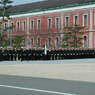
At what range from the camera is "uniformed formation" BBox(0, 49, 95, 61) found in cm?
3391

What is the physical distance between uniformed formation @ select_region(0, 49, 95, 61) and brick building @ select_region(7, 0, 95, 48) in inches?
738

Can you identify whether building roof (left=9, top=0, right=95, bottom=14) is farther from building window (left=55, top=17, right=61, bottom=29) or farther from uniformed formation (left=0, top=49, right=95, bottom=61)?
uniformed formation (left=0, top=49, right=95, bottom=61)

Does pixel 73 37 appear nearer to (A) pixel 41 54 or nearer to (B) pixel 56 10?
(B) pixel 56 10

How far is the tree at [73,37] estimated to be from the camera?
186 ft

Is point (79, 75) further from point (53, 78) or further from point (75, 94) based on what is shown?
point (75, 94)

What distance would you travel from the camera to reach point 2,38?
60.7 metres

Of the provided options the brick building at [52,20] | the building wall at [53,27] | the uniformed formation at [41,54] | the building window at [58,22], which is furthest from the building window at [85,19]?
the uniformed formation at [41,54]

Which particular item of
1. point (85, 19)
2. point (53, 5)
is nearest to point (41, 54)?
point (85, 19)

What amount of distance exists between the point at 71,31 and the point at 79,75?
39792 mm

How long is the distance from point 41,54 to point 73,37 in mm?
21034

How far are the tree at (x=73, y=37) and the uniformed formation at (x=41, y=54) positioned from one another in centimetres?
1433

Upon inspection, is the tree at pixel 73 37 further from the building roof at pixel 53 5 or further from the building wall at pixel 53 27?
the building roof at pixel 53 5

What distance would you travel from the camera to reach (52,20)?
68625 mm

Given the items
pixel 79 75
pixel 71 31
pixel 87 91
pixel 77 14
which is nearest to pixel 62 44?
pixel 71 31
